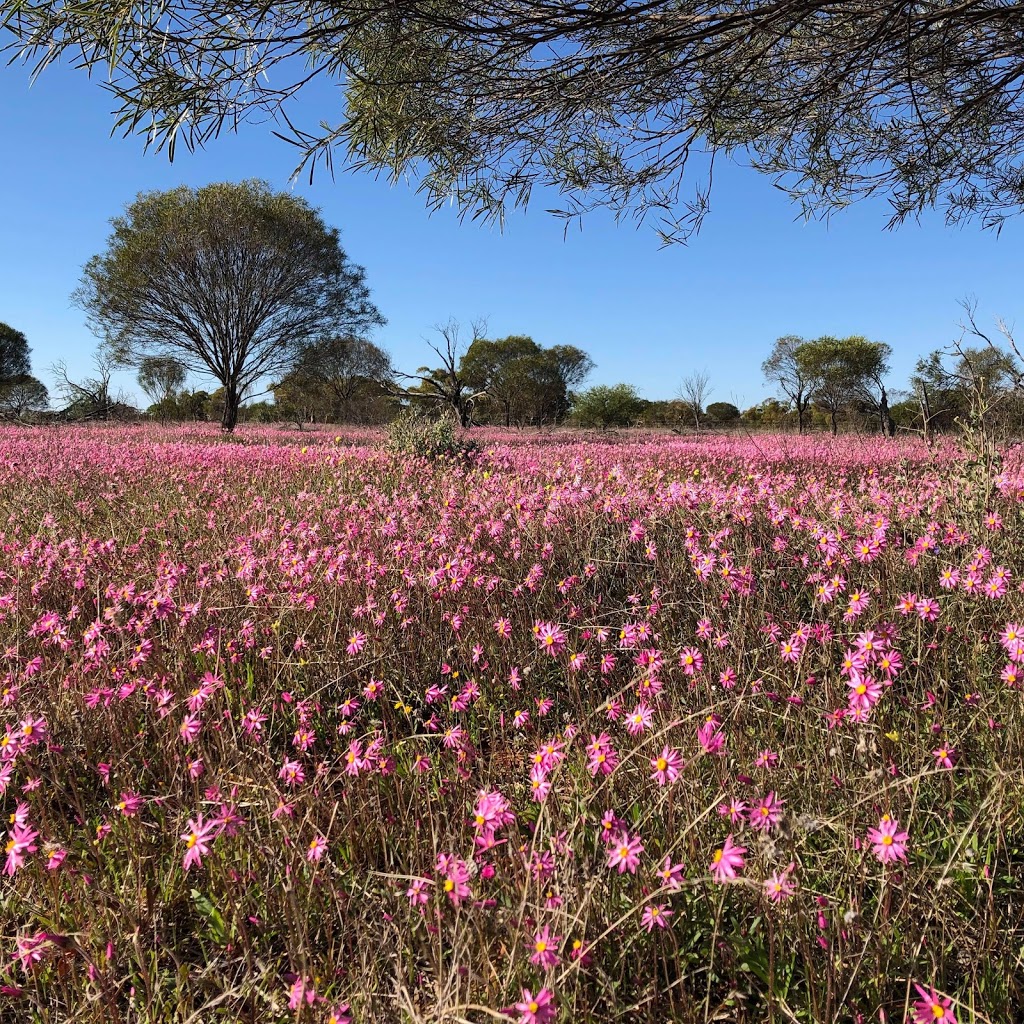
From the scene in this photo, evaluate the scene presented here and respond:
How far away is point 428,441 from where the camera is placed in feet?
32.2

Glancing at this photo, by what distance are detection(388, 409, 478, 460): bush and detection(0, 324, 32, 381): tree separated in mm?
64646

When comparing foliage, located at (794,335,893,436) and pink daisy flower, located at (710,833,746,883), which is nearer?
pink daisy flower, located at (710,833,746,883)

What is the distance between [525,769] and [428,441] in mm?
7809

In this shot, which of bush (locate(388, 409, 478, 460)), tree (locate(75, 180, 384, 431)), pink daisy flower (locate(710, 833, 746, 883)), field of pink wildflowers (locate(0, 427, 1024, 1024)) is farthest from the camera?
tree (locate(75, 180, 384, 431))

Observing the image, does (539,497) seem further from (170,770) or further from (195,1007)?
(195,1007)

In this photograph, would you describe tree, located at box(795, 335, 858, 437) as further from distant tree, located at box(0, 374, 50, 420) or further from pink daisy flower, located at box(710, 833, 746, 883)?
distant tree, located at box(0, 374, 50, 420)

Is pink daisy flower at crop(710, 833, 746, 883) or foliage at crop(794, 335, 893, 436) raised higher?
foliage at crop(794, 335, 893, 436)

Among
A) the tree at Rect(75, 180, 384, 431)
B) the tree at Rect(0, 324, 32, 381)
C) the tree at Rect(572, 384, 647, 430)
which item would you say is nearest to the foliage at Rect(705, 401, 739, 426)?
the tree at Rect(572, 384, 647, 430)

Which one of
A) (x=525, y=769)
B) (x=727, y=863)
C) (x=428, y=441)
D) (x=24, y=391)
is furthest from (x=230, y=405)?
(x=24, y=391)

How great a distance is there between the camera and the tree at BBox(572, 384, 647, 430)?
A: 51000 mm

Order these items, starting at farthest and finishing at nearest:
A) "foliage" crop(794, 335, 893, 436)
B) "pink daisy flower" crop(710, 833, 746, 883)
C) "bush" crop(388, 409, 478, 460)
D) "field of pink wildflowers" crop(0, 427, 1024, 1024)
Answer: "foliage" crop(794, 335, 893, 436)
"bush" crop(388, 409, 478, 460)
"field of pink wildflowers" crop(0, 427, 1024, 1024)
"pink daisy flower" crop(710, 833, 746, 883)

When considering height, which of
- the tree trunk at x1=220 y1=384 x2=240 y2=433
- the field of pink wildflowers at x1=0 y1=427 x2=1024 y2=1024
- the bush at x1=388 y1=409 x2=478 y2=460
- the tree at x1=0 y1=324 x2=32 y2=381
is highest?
the tree at x1=0 y1=324 x2=32 y2=381

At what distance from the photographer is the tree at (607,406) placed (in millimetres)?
51000

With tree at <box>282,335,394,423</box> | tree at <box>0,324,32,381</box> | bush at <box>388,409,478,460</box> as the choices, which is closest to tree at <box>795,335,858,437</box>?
tree at <box>282,335,394,423</box>
